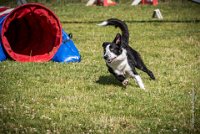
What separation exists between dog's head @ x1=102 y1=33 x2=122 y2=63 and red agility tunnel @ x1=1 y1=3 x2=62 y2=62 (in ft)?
8.07

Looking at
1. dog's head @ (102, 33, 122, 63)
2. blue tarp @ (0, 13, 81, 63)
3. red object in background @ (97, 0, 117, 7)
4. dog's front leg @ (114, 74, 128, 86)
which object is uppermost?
dog's head @ (102, 33, 122, 63)

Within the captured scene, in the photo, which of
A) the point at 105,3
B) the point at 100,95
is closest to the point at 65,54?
the point at 100,95


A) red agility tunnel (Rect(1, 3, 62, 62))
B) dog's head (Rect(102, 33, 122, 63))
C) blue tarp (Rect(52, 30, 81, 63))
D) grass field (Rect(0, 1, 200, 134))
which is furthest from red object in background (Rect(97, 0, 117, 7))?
dog's head (Rect(102, 33, 122, 63))

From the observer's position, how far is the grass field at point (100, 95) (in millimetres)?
5902

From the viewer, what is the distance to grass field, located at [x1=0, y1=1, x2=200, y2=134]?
19.4 feet

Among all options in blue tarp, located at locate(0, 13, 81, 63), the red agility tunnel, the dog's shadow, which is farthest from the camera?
blue tarp, located at locate(0, 13, 81, 63)

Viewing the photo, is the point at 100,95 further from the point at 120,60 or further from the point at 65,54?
the point at 65,54

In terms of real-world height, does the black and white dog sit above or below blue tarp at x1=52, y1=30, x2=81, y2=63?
above

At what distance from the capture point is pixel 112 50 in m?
8.14

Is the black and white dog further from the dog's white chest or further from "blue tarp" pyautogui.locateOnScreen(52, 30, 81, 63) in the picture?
"blue tarp" pyautogui.locateOnScreen(52, 30, 81, 63)

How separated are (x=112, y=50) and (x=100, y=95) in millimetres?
985

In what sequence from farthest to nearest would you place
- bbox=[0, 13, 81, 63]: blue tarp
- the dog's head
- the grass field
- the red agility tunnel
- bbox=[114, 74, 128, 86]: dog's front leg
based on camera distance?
bbox=[0, 13, 81, 63]: blue tarp < the red agility tunnel < bbox=[114, 74, 128, 86]: dog's front leg < the dog's head < the grass field

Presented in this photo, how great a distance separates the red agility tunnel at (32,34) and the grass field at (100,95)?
517 millimetres

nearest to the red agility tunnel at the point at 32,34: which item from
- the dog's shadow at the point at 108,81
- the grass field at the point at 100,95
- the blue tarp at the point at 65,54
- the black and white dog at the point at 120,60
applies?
the blue tarp at the point at 65,54
